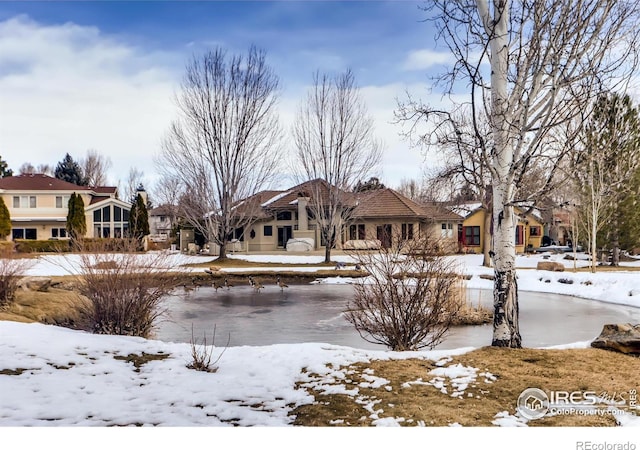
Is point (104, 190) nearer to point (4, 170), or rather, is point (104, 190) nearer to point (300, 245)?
point (4, 170)

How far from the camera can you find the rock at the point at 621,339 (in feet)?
15.2

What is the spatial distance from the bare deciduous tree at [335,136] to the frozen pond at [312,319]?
26.3 ft

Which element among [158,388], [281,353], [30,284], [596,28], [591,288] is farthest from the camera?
[591,288]

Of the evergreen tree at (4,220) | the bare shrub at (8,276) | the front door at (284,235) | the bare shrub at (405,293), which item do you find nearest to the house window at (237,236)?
the front door at (284,235)

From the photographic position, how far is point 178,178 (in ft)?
67.6

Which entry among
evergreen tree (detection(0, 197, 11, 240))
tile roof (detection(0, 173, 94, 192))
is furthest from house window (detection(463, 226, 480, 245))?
evergreen tree (detection(0, 197, 11, 240))

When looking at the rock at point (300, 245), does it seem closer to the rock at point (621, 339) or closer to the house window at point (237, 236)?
the house window at point (237, 236)

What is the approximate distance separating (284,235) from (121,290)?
63.5ft

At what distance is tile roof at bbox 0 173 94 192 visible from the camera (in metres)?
12.9

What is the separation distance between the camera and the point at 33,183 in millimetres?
13508
